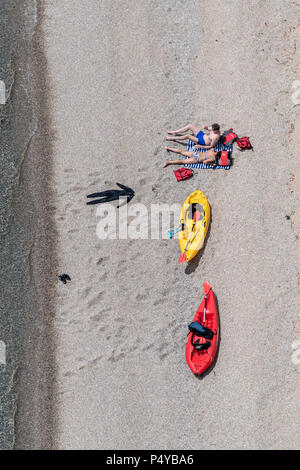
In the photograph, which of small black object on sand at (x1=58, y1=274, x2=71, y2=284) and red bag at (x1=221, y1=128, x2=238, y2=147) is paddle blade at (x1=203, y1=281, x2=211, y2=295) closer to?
small black object on sand at (x1=58, y1=274, x2=71, y2=284)

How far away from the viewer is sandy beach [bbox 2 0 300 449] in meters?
8.87

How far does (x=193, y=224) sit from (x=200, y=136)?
1.69m

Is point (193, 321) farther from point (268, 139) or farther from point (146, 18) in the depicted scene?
point (146, 18)

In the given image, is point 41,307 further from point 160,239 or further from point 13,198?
point 160,239

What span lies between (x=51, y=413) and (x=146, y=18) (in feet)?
25.8

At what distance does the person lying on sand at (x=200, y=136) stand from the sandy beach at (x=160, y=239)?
198mm

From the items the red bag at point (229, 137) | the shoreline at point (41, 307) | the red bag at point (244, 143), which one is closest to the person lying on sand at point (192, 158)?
the red bag at point (229, 137)

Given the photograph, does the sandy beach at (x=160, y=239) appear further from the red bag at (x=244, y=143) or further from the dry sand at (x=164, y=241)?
the red bag at (x=244, y=143)

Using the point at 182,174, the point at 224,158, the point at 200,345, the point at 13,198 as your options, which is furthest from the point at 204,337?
the point at 13,198

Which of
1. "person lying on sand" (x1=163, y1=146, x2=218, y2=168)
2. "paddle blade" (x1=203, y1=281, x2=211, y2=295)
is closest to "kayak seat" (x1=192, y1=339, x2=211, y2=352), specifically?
"paddle blade" (x1=203, y1=281, x2=211, y2=295)

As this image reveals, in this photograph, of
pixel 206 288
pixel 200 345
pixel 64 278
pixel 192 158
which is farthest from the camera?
pixel 192 158

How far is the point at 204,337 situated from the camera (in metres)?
8.71

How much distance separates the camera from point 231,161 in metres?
9.12

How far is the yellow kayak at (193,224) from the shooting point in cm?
887
